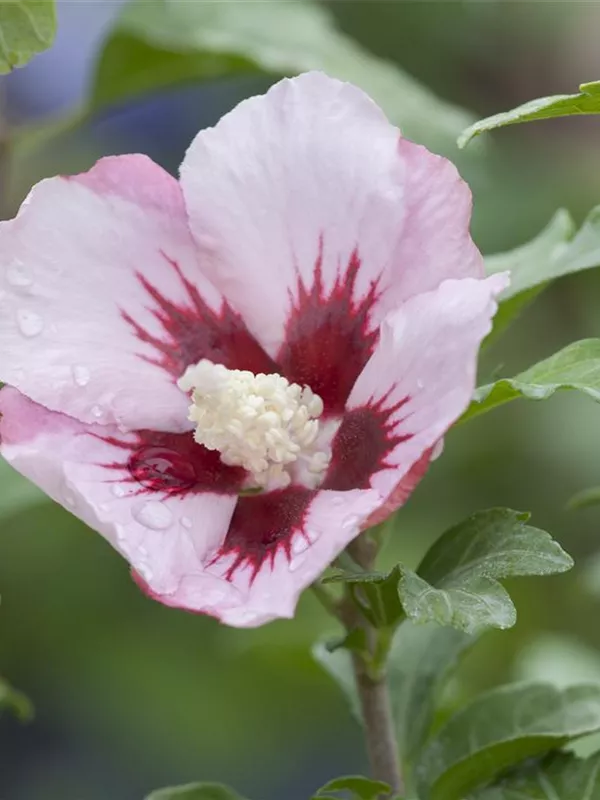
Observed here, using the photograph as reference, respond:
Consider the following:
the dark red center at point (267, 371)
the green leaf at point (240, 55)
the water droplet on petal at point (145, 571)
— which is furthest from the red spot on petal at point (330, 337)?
the green leaf at point (240, 55)

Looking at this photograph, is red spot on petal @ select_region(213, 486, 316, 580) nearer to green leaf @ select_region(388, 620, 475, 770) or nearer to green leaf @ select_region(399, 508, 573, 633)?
green leaf @ select_region(399, 508, 573, 633)

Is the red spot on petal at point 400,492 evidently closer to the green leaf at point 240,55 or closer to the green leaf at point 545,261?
the green leaf at point 545,261

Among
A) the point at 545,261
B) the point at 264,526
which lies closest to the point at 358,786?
the point at 264,526

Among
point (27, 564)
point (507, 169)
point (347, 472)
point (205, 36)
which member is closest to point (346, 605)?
point (347, 472)

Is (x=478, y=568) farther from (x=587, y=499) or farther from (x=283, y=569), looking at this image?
(x=587, y=499)

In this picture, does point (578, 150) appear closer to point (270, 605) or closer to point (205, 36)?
point (205, 36)

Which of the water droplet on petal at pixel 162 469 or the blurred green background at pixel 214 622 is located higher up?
the water droplet on petal at pixel 162 469
